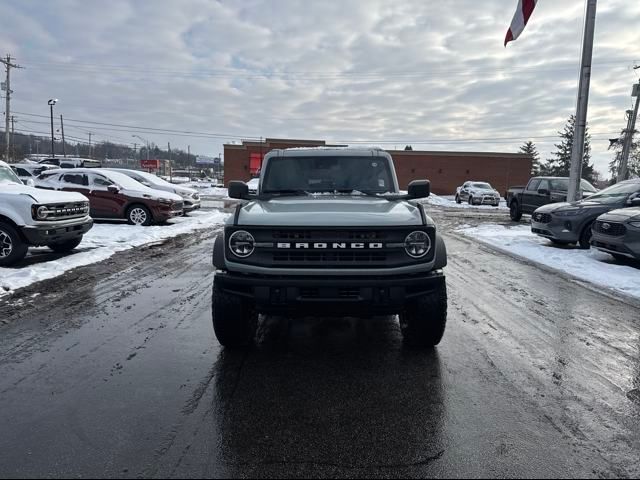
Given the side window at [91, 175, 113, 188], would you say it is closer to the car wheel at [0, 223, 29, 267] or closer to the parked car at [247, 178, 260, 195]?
the parked car at [247, 178, 260, 195]

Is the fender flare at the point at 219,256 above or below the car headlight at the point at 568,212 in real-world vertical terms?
below

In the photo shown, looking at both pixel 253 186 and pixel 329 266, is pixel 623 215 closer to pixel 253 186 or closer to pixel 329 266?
pixel 329 266

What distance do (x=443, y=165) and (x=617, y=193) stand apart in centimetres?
4438

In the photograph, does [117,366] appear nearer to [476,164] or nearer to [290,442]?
[290,442]

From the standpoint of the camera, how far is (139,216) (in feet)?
47.1

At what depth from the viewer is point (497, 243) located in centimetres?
1245

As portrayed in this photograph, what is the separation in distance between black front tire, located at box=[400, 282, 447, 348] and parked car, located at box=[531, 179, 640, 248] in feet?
26.3

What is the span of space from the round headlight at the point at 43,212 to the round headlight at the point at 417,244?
7154 mm

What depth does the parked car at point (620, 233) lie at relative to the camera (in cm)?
810

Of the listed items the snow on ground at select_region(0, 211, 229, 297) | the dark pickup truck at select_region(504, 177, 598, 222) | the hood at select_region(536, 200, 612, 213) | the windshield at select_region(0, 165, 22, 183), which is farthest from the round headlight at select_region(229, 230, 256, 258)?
the dark pickup truck at select_region(504, 177, 598, 222)

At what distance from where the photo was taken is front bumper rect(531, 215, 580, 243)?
A: 34.9 feet

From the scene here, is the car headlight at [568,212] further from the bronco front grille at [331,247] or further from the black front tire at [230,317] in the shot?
the black front tire at [230,317]

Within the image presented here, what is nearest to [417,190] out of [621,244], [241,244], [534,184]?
[241,244]

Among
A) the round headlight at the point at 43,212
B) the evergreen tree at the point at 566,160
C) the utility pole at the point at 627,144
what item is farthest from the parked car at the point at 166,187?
the evergreen tree at the point at 566,160
